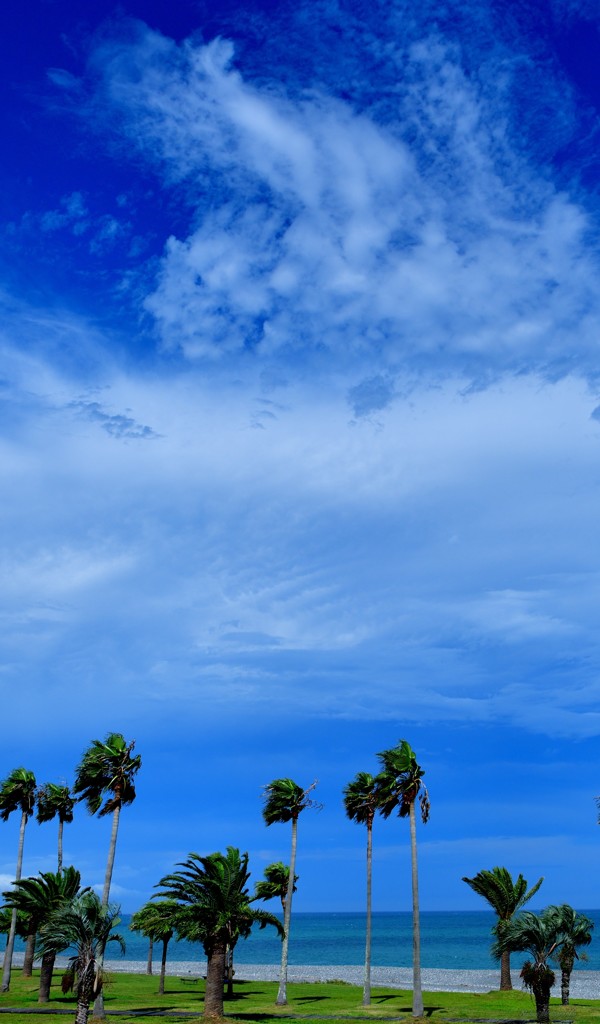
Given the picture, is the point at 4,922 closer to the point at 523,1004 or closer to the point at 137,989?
the point at 137,989

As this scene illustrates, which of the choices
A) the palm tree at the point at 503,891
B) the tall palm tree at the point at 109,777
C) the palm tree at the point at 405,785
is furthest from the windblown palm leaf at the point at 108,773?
the palm tree at the point at 503,891

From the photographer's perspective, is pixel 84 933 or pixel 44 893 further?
pixel 44 893

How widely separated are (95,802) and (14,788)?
20829 millimetres

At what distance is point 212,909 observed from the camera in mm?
47188

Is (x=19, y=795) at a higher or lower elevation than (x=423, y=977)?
higher

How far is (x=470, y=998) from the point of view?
6644cm

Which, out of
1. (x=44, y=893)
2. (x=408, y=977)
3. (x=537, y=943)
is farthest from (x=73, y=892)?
(x=408, y=977)

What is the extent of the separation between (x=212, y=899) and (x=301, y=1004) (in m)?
20.9

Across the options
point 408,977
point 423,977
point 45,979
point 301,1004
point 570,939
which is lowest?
point 423,977

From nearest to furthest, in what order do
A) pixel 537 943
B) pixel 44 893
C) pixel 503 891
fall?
pixel 537 943 → pixel 44 893 → pixel 503 891

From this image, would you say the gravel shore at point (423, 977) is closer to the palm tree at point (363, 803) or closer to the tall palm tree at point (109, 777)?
the palm tree at point (363, 803)

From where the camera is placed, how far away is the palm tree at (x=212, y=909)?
4681 cm

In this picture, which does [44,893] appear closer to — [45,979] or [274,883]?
[45,979]

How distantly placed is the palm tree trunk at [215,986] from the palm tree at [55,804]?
32610 millimetres
